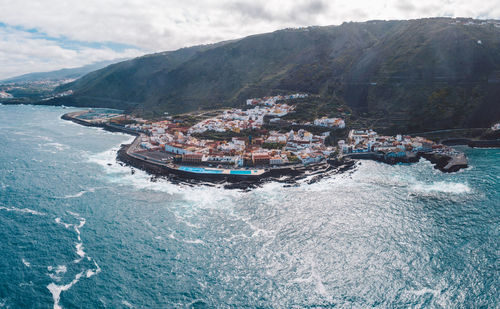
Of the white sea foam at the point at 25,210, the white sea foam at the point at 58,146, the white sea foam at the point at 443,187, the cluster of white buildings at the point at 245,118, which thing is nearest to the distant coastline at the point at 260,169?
the white sea foam at the point at 443,187

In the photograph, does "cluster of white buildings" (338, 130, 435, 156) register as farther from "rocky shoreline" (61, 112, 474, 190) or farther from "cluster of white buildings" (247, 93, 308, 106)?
"cluster of white buildings" (247, 93, 308, 106)

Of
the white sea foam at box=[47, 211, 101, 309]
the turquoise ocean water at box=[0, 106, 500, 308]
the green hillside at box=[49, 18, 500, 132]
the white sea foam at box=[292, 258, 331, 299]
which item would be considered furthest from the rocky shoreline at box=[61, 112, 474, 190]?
the white sea foam at box=[47, 211, 101, 309]

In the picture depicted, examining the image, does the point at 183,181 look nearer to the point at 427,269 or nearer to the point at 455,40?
the point at 427,269

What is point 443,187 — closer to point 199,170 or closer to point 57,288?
point 199,170

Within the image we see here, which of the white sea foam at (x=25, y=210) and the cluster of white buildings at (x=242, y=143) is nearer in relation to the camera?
the white sea foam at (x=25, y=210)

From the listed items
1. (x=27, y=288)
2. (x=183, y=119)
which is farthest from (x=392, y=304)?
(x=183, y=119)

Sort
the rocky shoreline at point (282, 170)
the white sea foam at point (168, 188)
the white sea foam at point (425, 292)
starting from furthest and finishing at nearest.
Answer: the rocky shoreline at point (282, 170), the white sea foam at point (168, 188), the white sea foam at point (425, 292)

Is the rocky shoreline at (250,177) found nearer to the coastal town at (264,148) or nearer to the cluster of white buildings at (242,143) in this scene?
the coastal town at (264,148)
